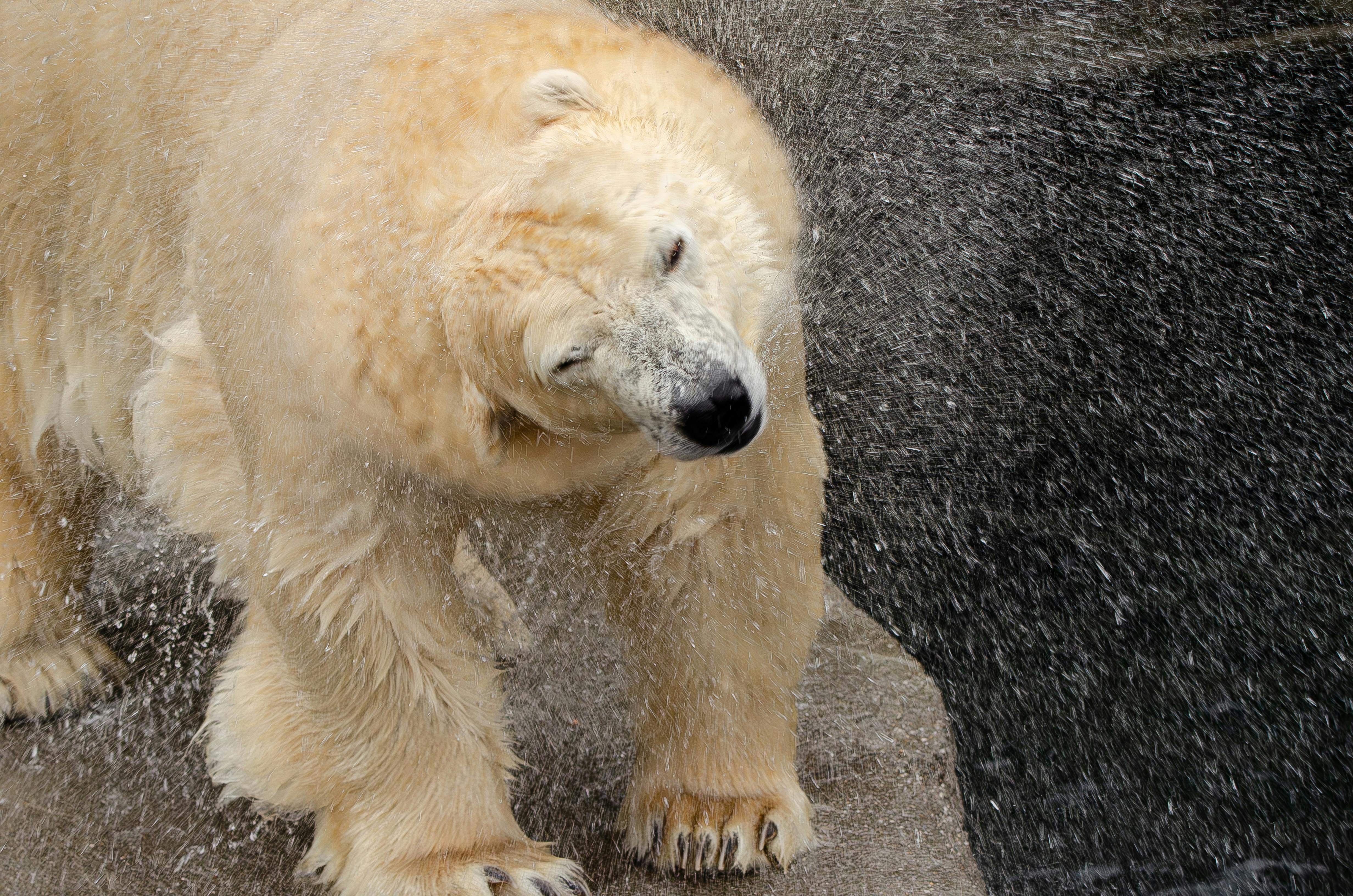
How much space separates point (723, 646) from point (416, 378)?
858 millimetres

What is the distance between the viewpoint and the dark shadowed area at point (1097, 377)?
9.53 ft

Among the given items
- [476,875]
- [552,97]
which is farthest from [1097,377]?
[552,97]

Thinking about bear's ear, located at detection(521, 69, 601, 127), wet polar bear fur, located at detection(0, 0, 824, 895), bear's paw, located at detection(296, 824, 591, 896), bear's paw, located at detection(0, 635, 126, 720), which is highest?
bear's ear, located at detection(521, 69, 601, 127)

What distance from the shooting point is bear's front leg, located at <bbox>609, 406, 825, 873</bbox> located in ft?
6.06

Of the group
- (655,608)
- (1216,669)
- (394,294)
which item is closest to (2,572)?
(655,608)

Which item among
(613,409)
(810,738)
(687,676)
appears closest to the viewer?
(613,409)

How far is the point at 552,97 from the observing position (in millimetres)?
1367

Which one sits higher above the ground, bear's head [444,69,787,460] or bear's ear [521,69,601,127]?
bear's ear [521,69,601,127]

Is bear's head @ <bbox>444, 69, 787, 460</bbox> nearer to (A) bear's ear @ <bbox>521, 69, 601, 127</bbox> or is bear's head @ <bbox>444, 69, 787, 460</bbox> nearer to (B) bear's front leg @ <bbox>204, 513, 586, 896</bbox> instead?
(A) bear's ear @ <bbox>521, 69, 601, 127</bbox>

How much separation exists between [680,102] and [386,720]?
3.79ft

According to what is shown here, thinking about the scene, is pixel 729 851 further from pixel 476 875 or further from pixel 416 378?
pixel 416 378

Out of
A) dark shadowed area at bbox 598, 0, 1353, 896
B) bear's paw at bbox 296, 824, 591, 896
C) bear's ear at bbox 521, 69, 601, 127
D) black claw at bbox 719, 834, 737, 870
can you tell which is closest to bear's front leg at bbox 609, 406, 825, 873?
black claw at bbox 719, 834, 737, 870

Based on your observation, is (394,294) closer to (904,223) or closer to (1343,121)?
(904,223)

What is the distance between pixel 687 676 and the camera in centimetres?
203
